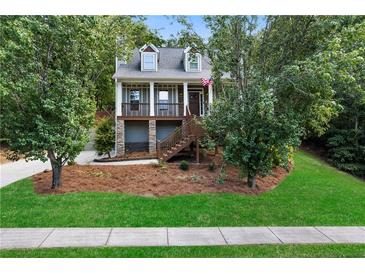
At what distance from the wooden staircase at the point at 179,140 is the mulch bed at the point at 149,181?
1353 millimetres

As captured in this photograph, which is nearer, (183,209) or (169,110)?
(183,209)

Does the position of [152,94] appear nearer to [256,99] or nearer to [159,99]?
[159,99]

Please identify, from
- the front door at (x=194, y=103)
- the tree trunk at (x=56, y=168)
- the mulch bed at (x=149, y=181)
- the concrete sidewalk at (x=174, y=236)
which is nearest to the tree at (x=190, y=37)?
the mulch bed at (x=149, y=181)

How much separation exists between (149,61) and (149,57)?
0.22 m

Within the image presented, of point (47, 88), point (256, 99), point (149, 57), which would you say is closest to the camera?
point (47, 88)

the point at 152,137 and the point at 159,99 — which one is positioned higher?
the point at 159,99

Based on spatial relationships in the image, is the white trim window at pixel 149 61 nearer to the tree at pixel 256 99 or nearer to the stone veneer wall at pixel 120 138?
the stone veneer wall at pixel 120 138

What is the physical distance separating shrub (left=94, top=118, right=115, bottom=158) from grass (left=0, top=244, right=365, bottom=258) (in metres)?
11.3

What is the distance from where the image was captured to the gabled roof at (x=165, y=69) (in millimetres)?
16906

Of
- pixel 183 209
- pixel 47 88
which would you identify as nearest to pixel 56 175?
pixel 47 88

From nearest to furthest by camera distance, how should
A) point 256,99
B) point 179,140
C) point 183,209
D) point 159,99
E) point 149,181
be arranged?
point 183,209 → point 256,99 → point 149,181 → point 179,140 → point 159,99

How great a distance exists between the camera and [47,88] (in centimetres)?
879

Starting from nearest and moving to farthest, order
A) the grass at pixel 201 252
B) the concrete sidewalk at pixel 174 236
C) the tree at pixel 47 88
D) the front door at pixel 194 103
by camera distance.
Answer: the grass at pixel 201 252
the concrete sidewalk at pixel 174 236
the tree at pixel 47 88
the front door at pixel 194 103
